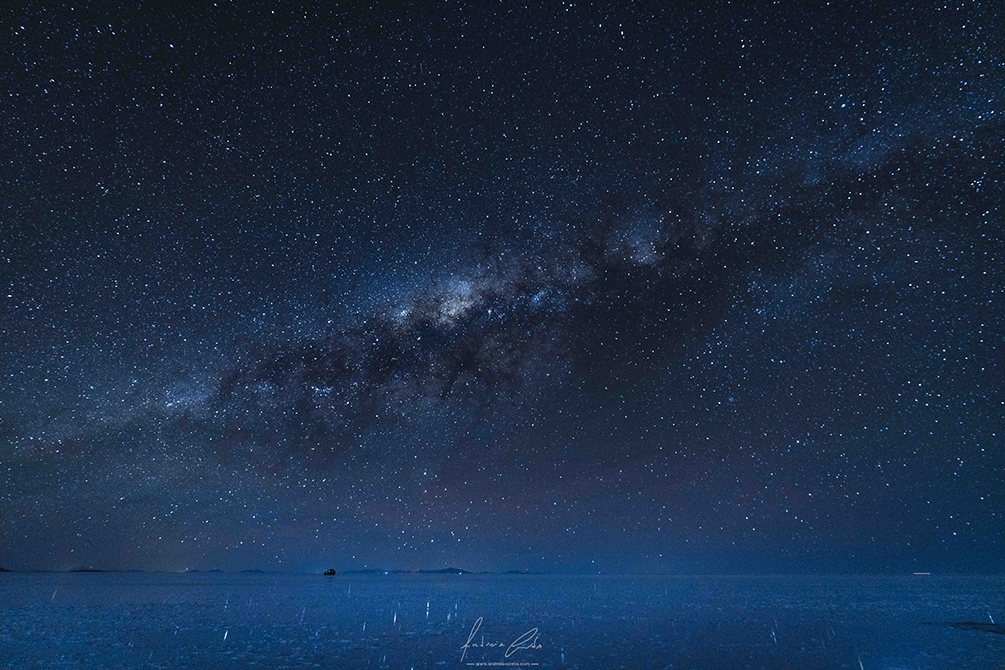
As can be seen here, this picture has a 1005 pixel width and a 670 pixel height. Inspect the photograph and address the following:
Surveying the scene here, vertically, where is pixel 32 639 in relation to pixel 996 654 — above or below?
above

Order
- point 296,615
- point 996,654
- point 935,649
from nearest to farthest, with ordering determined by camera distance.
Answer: point 996,654 < point 935,649 < point 296,615

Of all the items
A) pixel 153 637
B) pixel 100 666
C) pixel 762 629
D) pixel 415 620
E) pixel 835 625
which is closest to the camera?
pixel 100 666

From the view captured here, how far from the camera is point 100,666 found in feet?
64.3

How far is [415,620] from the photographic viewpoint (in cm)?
3850

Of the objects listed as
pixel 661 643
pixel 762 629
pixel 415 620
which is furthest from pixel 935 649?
pixel 415 620

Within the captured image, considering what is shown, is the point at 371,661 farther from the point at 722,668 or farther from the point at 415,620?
the point at 415,620

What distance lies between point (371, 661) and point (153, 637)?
1342 cm

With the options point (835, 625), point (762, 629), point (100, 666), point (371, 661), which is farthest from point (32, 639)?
point (835, 625)

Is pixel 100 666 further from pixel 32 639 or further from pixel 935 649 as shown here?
pixel 935 649

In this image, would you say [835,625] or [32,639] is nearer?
[32,639]

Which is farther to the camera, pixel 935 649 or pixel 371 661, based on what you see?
pixel 935 649

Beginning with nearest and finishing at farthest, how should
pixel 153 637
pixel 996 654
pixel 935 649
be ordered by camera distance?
1. pixel 996 654
2. pixel 935 649
3. pixel 153 637

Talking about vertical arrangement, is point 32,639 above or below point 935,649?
above

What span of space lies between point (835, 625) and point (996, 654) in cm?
1342
